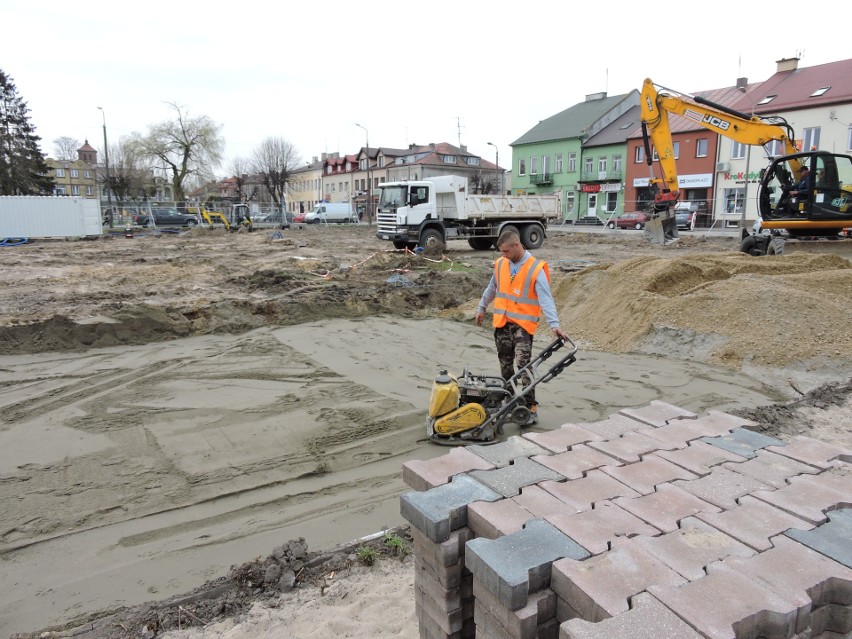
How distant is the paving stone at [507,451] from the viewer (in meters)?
3.05

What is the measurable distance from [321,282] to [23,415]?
788cm

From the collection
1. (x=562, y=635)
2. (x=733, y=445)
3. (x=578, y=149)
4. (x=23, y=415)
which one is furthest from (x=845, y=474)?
(x=578, y=149)

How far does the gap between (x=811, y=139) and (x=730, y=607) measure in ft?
132

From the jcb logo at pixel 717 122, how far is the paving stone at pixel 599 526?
15.8 metres

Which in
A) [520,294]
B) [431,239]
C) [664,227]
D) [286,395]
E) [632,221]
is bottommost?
[286,395]

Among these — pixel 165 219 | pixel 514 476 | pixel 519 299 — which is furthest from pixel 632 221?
pixel 514 476

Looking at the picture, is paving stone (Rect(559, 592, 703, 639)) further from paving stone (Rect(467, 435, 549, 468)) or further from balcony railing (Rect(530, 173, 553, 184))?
balcony railing (Rect(530, 173, 553, 184))

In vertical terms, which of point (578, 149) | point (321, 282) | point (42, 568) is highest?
point (578, 149)

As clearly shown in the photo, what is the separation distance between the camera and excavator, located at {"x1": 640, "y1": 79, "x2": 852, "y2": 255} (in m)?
13.1

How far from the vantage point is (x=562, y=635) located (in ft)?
5.92

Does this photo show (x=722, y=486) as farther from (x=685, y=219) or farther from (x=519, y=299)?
(x=685, y=219)

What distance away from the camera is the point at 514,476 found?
2.83 meters

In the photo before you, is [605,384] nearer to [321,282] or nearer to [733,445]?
[733,445]

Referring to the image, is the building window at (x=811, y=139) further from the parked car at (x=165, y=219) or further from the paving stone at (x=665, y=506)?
the paving stone at (x=665, y=506)
